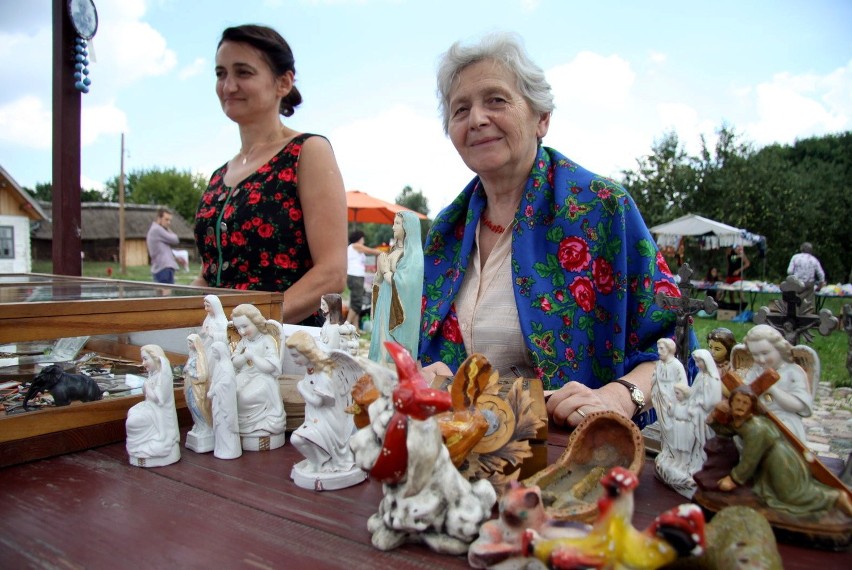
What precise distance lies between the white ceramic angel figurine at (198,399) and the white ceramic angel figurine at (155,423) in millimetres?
53

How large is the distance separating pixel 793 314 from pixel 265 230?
2031mm

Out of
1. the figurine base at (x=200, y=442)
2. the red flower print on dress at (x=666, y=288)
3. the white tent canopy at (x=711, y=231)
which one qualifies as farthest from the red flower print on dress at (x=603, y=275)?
the white tent canopy at (x=711, y=231)

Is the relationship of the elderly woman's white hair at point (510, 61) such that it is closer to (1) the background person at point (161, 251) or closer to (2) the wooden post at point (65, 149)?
(2) the wooden post at point (65, 149)

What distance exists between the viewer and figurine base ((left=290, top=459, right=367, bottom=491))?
1379mm

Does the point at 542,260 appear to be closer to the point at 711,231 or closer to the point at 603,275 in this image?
the point at 603,275

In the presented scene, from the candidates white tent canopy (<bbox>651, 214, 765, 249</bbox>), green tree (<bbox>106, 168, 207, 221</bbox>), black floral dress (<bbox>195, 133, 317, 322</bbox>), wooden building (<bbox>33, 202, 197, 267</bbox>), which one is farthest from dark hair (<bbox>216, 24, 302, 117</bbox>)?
green tree (<bbox>106, 168, 207, 221</bbox>)

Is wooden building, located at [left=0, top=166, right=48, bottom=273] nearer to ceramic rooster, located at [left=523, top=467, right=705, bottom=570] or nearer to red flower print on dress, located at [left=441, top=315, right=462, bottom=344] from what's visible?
red flower print on dress, located at [left=441, top=315, right=462, bottom=344]

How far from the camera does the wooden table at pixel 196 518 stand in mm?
1056

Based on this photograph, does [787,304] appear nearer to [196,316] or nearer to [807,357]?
[807,357]

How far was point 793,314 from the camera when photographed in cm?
138

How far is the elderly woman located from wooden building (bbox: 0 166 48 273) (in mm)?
16570

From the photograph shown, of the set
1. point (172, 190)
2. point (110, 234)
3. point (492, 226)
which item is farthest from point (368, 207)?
point (172, 190)

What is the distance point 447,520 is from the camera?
3.61 ft

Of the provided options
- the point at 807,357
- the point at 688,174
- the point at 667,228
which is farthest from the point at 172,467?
the point at 688,174
